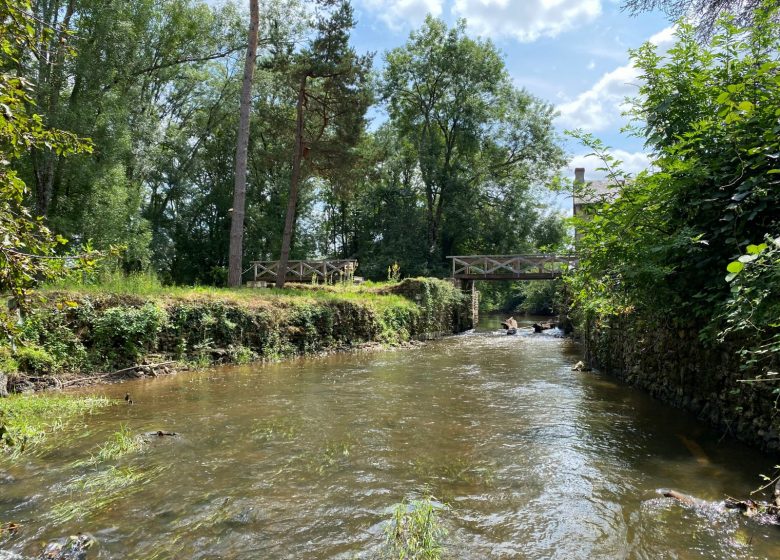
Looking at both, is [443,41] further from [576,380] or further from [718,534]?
[718,534]

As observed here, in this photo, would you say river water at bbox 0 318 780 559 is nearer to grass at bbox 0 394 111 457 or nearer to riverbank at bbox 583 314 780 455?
riverbank at bbox 583 314 780 455

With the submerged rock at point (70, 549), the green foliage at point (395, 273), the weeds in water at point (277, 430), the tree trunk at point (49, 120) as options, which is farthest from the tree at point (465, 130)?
the submerged rock at point (70, 549)

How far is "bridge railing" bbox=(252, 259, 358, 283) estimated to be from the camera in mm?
23609

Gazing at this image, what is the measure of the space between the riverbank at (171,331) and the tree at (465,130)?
19011mm

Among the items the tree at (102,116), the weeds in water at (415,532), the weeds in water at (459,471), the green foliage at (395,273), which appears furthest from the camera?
the green foliage at (395,273)

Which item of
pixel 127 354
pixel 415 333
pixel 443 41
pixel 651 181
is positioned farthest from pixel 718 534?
pixel 443 41

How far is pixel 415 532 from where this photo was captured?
3158mm

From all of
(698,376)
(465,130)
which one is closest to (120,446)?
(698,376)

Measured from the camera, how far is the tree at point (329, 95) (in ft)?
54.3

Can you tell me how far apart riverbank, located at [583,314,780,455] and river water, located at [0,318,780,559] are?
0.20m

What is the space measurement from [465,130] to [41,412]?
31332 millimetres

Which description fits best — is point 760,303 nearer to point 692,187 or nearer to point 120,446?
point 692,187

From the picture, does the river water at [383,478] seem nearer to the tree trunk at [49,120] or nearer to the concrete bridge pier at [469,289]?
the tree trunk at [49,120]

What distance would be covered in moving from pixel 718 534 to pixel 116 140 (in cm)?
1985
